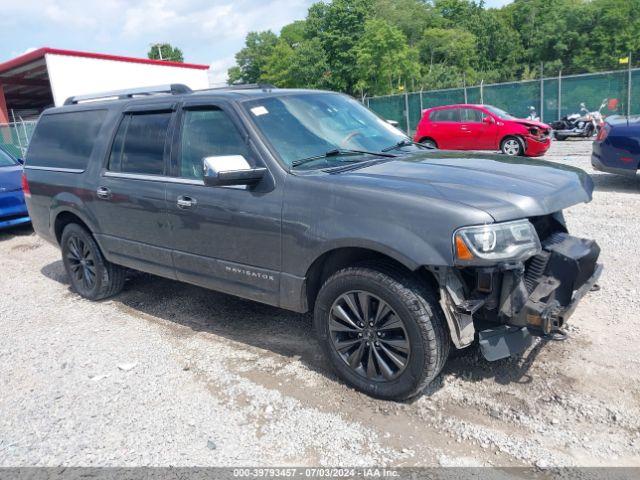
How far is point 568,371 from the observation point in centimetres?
343

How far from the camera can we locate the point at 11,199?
29.0 feet

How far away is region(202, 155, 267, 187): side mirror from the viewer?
3.35m

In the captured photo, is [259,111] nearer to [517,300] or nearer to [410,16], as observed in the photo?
[517,300]

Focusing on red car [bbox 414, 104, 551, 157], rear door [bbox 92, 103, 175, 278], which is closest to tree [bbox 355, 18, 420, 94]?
red car [bbox 414, 104, 551, 157]

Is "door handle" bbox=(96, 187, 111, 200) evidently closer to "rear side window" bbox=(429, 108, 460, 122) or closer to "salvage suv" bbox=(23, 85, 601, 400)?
"salvage suv" bbox=(23, 85, 601, 400)

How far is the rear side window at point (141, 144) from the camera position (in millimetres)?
4328

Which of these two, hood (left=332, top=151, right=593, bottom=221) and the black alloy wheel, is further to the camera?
the black alloy wheel

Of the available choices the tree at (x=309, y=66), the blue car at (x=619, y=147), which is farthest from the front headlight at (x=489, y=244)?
the tree at (x=309, y=66)

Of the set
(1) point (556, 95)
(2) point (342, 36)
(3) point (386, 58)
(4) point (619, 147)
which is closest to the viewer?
(4) point (619, 147)

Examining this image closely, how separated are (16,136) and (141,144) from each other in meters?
23.5

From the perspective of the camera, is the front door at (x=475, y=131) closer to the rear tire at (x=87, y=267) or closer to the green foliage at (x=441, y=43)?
the rear tire at (x=87, y=267)

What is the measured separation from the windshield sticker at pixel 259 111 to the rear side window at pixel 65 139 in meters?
1.91

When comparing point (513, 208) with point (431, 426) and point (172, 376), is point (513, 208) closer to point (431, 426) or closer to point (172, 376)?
point (431, 426)

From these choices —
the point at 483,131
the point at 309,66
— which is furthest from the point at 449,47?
the point at 483,131
